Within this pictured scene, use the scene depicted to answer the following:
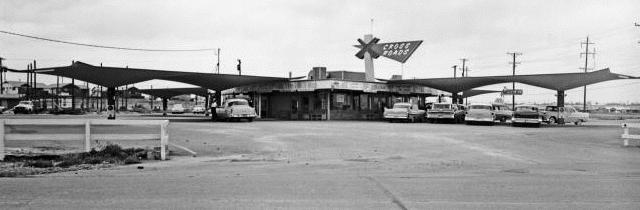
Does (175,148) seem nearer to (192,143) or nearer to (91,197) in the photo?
(192,143)

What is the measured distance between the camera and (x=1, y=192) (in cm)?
731

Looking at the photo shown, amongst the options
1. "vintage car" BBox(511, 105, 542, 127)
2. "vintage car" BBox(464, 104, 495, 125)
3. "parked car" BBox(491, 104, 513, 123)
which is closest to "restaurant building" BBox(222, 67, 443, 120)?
"vintage car" BBox(464, 104, 495, 125)

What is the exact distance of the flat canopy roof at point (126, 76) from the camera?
32312 millimetres

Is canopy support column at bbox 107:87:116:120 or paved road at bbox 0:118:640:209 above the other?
canopy support column at bbox 107:87:116:120

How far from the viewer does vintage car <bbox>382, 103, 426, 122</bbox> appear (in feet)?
128

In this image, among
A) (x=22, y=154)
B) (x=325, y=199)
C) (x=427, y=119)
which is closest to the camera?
(x=325, y=199)

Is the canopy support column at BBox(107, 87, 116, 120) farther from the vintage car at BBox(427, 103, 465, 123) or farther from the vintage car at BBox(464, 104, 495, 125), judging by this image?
the vintage car at BBox(464, 104, 495, 125)

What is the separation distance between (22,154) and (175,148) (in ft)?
12.9

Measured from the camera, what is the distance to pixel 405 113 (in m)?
39.1

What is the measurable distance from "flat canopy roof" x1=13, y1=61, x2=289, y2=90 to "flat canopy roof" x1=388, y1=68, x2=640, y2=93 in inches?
602

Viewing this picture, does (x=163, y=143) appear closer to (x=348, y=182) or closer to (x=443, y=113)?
(x=348, y=182)

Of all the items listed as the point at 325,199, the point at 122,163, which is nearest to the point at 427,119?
the point at 122,163

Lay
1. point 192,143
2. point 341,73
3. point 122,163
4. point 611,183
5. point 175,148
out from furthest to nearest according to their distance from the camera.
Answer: point 341,73 → point 192,143 → point 175,148 → point 122,163 → point 611,183

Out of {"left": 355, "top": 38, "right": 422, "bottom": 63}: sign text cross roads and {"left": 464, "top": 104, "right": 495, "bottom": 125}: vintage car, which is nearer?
{"left": 464, "top": 104, "right": 495, "bottom": 125}: vintage car
